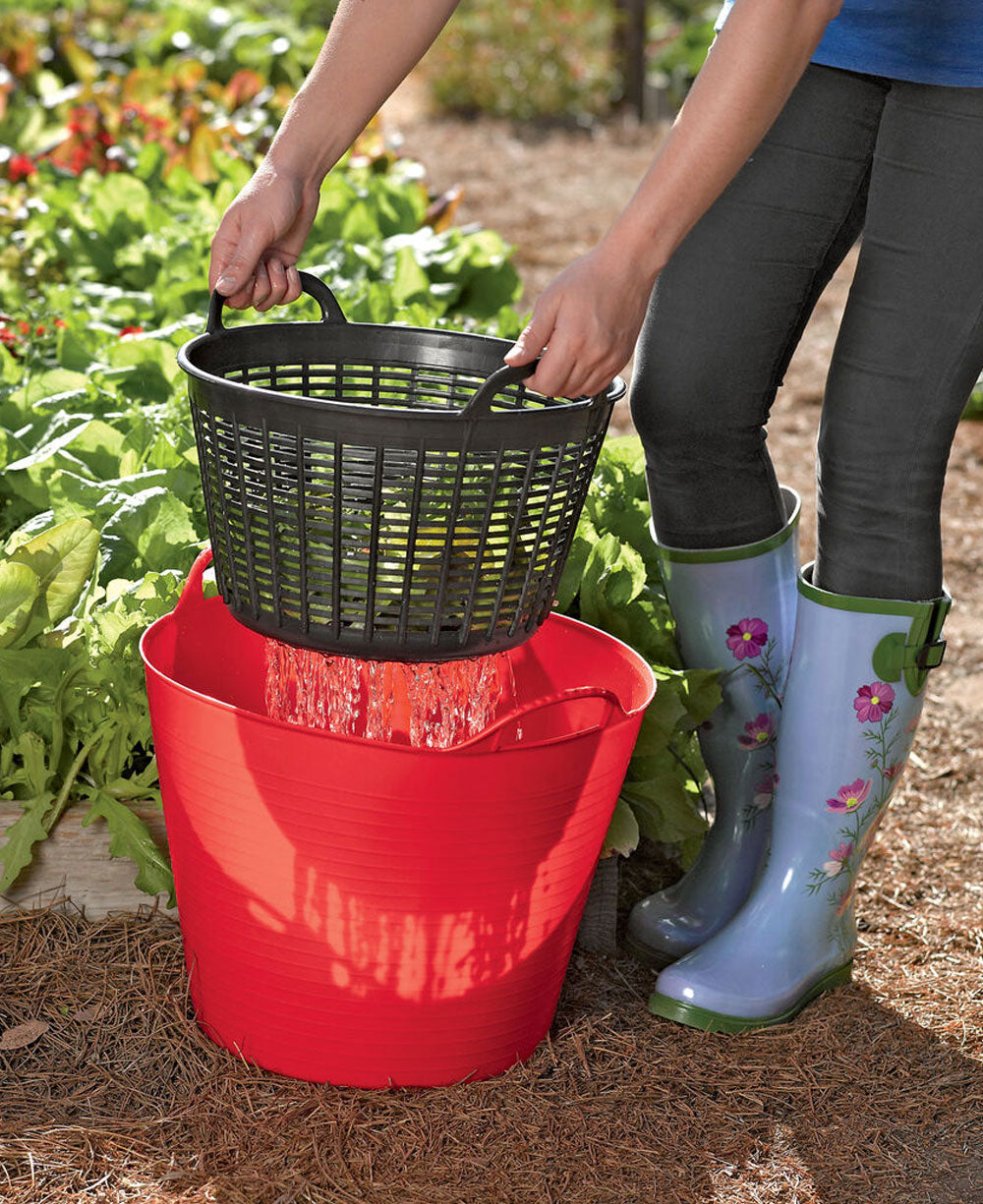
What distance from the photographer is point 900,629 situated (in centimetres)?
186

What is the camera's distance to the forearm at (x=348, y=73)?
175cm

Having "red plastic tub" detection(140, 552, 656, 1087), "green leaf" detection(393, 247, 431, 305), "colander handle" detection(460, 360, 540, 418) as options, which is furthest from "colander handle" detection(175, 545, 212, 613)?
"green leaf" detection(393, 247, 431, 305)

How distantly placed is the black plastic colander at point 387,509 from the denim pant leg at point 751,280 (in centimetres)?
32

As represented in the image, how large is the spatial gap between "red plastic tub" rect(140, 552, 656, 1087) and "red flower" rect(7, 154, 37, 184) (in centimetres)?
293

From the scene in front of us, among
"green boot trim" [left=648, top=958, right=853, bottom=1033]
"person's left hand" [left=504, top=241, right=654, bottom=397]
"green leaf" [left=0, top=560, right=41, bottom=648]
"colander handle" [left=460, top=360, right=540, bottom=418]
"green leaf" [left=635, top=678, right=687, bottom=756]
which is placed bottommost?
"green boot trim" [left=648, top=958, right=853, bottom=1033]

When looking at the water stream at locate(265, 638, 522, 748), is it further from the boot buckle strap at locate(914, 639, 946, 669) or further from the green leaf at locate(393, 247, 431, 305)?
the green leaf at locate(393, 247, 431, 305)

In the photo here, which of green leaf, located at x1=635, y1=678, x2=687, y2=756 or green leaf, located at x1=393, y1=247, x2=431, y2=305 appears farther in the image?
green leaf, located at x1=393, y1=247, x2=431, y2=305

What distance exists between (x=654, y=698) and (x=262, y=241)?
2.53 feet

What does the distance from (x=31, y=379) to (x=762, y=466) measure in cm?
133

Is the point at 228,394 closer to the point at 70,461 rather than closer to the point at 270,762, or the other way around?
the point at 270,762

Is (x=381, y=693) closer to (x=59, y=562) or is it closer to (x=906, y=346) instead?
(x=59, y=562)

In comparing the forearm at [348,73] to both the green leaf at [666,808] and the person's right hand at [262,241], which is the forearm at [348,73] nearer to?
the person's right hand at [262,241]

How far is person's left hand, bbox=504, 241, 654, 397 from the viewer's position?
1420 mm

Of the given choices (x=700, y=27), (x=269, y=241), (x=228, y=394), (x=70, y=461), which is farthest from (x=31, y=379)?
(x=700, y=27)
